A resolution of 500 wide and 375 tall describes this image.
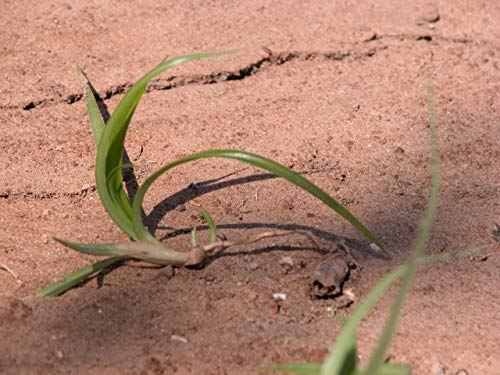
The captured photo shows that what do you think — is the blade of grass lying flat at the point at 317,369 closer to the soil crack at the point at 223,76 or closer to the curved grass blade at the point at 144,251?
the curved grass blade at the point at 144,251

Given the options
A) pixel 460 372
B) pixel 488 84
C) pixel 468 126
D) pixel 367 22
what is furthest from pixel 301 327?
pixel 367 22

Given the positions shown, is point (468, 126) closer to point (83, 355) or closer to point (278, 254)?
point (278, 254)

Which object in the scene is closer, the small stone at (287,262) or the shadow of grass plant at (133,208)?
the shadow of grass plant at (133,208)

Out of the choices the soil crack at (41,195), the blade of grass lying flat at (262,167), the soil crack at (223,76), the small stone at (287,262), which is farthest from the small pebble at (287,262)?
the soil crack at (223,76)

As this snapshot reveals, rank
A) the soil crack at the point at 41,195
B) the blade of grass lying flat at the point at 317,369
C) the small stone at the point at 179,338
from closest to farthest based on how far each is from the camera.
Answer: the blade of grass lying flat at the point at 317,369
the small stone at the point at 179,338
the soil crack at the point at 41,195

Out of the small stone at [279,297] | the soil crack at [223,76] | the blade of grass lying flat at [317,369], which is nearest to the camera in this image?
the blade of grass lying flat at [317,369]

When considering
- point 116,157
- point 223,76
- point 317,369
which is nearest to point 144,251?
point 116,157

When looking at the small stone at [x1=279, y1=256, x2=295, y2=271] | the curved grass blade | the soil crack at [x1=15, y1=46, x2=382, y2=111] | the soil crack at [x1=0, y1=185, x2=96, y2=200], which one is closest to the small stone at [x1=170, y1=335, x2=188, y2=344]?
the curved grass blade
